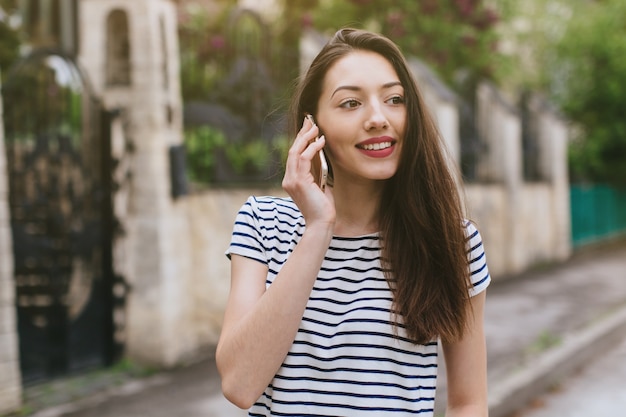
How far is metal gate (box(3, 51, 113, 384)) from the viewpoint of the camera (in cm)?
574

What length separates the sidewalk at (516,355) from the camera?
5504 mm

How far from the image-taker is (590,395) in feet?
21.0

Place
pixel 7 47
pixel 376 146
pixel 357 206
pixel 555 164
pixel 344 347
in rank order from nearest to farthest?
pixel 344 347, pixel 376 146, pixel 357 206, pixel 7 47, pixel 555 164

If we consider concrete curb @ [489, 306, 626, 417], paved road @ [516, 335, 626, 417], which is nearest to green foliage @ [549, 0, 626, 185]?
concrete curb @ [489, 306, 626, 417]

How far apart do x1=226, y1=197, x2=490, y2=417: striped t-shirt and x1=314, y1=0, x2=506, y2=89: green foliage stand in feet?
41.2

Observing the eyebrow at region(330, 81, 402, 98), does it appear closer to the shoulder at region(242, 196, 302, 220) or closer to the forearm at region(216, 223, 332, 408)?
the shoulder at region(242, 196, 302, 220)

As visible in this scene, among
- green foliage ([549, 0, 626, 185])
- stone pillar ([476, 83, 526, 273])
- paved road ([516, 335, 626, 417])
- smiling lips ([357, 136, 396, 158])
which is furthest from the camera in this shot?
green foliage ([549, 0, 626, 185])

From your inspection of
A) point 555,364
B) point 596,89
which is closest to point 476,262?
point 555,364

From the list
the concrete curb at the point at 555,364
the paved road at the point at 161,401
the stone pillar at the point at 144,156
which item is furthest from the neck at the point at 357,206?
the stone pillar at the point at 144,156

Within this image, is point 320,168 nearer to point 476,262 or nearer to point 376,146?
point 376,146

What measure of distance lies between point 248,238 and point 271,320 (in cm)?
29

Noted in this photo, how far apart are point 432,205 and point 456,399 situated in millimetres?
518

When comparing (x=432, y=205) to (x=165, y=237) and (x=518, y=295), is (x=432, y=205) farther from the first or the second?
(x=518, y=295)

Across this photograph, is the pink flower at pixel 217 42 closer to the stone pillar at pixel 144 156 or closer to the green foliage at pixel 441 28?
the stone pillar at pixel 144 156
